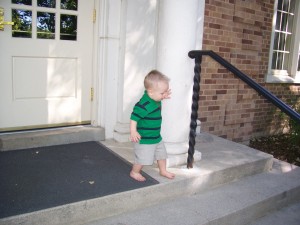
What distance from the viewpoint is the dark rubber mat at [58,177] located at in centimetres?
230

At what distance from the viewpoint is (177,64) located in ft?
9.75

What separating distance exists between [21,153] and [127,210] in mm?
1378

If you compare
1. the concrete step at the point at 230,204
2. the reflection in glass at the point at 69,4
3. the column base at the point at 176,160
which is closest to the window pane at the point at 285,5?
the concrete step at the point at 230,204

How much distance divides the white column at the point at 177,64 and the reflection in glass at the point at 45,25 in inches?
51.3

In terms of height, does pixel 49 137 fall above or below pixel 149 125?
below

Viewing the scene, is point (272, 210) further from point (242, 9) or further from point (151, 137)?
point (242, 9)

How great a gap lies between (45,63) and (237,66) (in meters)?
3.04

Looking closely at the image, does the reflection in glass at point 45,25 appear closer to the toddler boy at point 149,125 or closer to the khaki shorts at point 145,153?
the toddler boy at point 149,125

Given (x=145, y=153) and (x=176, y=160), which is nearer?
(x=145, y=153)

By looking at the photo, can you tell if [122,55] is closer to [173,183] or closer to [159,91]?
[159,91]

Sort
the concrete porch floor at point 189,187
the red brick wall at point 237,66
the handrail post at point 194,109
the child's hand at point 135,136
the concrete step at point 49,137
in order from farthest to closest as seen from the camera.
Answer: the red brick wall at point 237,66 < the concrete step at point 49,137 < the handrail post at point 194,109 < the child's hand at point 135,136 < the concrete porch floor at point 189,187

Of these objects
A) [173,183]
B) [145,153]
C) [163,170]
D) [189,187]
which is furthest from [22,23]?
[189,187]

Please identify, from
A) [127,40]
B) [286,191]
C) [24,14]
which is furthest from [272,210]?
[24,14]

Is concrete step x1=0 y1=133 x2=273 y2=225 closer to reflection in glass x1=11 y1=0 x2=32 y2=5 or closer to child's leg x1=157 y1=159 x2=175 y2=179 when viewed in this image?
child's leg x1=157 y1=159 x2=175 y2=179
